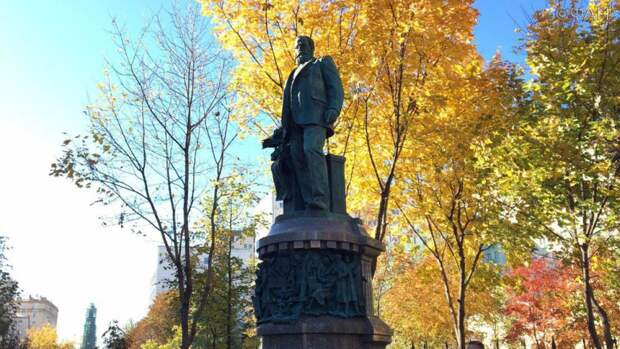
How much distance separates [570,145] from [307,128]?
310 inches

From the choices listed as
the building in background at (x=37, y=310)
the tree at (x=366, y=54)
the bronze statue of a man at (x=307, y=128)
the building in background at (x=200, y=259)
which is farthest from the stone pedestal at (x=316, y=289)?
the building in background at (x=37, y=310)

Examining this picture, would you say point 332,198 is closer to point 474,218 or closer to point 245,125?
point 245,125

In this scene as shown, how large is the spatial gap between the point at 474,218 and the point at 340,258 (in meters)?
10.5

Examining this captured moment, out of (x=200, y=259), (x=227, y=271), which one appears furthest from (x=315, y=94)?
(x=200, y=259)

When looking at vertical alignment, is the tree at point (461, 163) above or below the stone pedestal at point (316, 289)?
above

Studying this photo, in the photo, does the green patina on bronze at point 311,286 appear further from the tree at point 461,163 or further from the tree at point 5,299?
the tree at point 5,299

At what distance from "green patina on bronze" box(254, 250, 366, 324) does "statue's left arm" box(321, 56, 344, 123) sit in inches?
87.6

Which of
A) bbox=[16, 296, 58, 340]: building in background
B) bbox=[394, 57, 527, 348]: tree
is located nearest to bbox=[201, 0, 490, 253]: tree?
bbox=[394, 57, 527, 348]: tree

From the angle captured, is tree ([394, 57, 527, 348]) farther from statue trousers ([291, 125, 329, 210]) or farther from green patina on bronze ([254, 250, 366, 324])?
green patina on bronze ([254, 250, 366, 324])

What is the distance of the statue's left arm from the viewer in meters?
8.28

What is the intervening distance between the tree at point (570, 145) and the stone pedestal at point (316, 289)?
7468 millimetres

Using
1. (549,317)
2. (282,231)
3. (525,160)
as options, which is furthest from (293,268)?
(549,317)

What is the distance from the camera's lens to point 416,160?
16.2 m

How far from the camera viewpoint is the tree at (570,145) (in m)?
12.9
